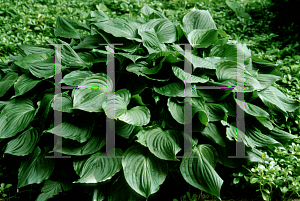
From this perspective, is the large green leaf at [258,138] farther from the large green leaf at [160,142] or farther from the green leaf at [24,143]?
the green leaf at [24,143]

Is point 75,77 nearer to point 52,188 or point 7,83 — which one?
point 7,83

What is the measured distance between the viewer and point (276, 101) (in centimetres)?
224

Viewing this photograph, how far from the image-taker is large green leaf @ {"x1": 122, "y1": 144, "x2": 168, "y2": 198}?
1.73 metres

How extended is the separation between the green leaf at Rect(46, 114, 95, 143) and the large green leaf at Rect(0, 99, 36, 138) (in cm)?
35

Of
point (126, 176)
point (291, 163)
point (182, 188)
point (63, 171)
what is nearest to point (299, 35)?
point (291, 163)

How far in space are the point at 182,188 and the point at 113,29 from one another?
4.91 ft

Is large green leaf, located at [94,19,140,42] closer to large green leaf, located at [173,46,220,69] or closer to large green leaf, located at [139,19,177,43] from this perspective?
large green leaf, located at [139,19,177,43]

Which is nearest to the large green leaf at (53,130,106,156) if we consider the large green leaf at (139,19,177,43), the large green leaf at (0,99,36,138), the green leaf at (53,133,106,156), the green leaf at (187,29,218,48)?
the green leaf at (53,133,106,156)

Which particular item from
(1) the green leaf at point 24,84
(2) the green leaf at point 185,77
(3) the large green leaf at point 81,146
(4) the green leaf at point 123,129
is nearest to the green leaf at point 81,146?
(3) the large green leaf at point 81,146

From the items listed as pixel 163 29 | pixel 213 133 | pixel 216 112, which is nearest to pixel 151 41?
pixel 163 29

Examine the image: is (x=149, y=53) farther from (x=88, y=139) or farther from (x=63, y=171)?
(x=63, y=171)

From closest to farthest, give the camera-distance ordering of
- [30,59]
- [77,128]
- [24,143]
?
[77,128] → [24,143] → [30,59]

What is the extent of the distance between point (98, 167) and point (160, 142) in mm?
488

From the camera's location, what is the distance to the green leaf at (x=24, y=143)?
195 cm
